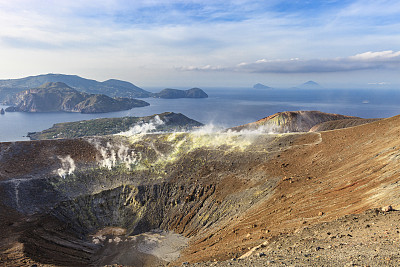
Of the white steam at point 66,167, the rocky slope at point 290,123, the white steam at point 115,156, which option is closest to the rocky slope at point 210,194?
the white steam at point 115,156

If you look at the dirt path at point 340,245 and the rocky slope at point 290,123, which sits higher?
the rocky slope at point 290,123

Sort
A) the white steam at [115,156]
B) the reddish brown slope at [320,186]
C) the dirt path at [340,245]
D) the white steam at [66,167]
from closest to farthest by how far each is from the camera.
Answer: the dirt path at [340,245], the reddish brown slope at [320,186], the white steam at [66,167], the white steam at [115,156]

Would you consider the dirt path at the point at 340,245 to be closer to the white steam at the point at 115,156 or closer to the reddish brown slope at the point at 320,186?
the reddish brown slope at the point at 320,186

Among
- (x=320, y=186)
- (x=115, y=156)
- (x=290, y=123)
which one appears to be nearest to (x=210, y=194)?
(x=320, y=186)

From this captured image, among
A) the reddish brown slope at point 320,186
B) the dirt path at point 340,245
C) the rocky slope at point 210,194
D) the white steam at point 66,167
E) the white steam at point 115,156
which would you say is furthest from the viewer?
the white steam at point 115,156

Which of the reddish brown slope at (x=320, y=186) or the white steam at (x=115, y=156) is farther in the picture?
the white steam at (x=115, y=156)

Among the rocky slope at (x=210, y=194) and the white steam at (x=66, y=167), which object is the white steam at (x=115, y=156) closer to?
the rocky slope at (x=210, y=194)

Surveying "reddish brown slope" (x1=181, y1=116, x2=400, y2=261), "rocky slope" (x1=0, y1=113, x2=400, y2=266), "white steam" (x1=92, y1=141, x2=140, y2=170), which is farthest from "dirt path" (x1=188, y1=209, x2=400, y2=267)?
"white steam" (x1=92, y1=141, x2=140, y2=170)

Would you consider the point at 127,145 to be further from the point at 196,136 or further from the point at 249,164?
the point at 249,164
